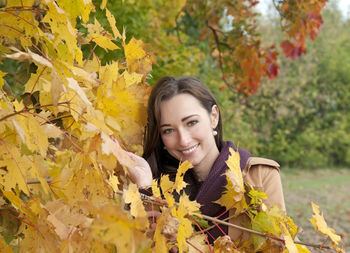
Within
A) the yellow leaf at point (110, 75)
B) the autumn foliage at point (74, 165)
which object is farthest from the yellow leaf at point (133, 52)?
the yellow leaf at point (110, 75)

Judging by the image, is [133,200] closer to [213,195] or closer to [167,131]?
[213,195]

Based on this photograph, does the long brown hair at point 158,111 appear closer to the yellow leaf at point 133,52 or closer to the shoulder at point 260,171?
the shoulder at point 260,171

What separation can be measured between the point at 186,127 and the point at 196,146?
0.34 feet

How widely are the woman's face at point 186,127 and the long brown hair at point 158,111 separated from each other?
0.04m

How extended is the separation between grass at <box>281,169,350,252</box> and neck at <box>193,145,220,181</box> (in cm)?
363

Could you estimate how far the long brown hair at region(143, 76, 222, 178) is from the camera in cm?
186

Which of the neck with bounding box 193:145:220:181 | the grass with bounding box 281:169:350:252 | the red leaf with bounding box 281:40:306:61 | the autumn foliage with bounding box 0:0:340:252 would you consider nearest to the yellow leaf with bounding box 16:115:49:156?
the autumn foliage with bounding box 0:0:340:252

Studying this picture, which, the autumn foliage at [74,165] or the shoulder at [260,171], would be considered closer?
the autumn foliage at [74,165]

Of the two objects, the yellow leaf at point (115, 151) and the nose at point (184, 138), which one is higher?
the yellow leaf at point (115, 151)

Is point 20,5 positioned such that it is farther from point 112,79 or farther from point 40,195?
point 40,195

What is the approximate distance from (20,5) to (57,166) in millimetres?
347

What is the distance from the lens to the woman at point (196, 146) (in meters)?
1.64

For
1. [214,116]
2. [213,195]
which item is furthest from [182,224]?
[214,116]

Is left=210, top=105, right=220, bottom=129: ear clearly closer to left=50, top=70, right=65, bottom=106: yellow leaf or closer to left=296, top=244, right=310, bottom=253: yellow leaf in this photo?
left=296, top=244, right=310, bottom=253: yellow leaf
